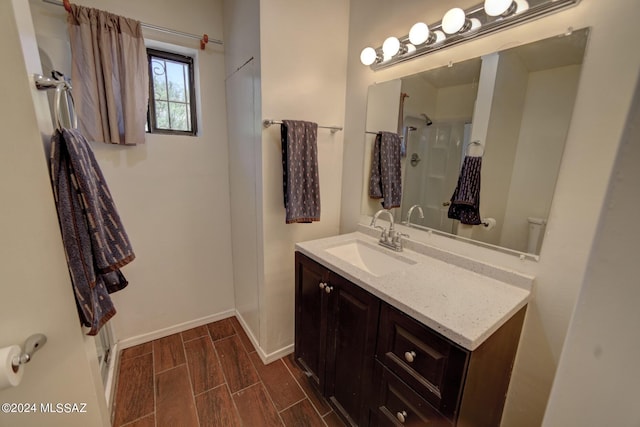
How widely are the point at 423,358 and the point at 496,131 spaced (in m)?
0.97

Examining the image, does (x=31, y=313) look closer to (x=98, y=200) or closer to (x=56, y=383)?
(x=56, y=383)

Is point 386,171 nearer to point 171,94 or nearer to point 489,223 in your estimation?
point 489,223

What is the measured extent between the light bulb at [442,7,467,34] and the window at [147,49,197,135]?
170cm

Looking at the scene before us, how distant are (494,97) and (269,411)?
6.44ft

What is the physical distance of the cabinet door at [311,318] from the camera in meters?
1.36

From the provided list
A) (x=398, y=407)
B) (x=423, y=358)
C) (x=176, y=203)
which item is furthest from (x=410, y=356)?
(x=176, y=203)

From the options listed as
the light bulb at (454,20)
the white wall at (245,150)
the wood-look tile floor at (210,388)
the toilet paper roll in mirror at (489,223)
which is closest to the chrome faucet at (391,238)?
the toilet paper roll in mirror at (489,223)

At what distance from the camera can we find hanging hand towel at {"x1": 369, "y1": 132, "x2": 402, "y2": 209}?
1565 mm

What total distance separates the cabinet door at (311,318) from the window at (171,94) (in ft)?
4.46

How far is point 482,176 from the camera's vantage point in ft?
3.82

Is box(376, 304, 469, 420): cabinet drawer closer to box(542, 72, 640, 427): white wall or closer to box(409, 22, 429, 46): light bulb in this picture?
box(542, 72, 640, 427): white wall

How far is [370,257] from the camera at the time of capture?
152 cm

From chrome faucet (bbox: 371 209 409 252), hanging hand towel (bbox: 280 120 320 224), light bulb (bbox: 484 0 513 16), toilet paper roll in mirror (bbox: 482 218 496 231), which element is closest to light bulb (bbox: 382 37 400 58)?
light bulb (bbox: 484 0 513 16)

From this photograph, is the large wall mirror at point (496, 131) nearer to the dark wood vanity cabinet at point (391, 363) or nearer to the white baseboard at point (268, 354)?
the dark wood vanity cabinet at point (391, 363)
